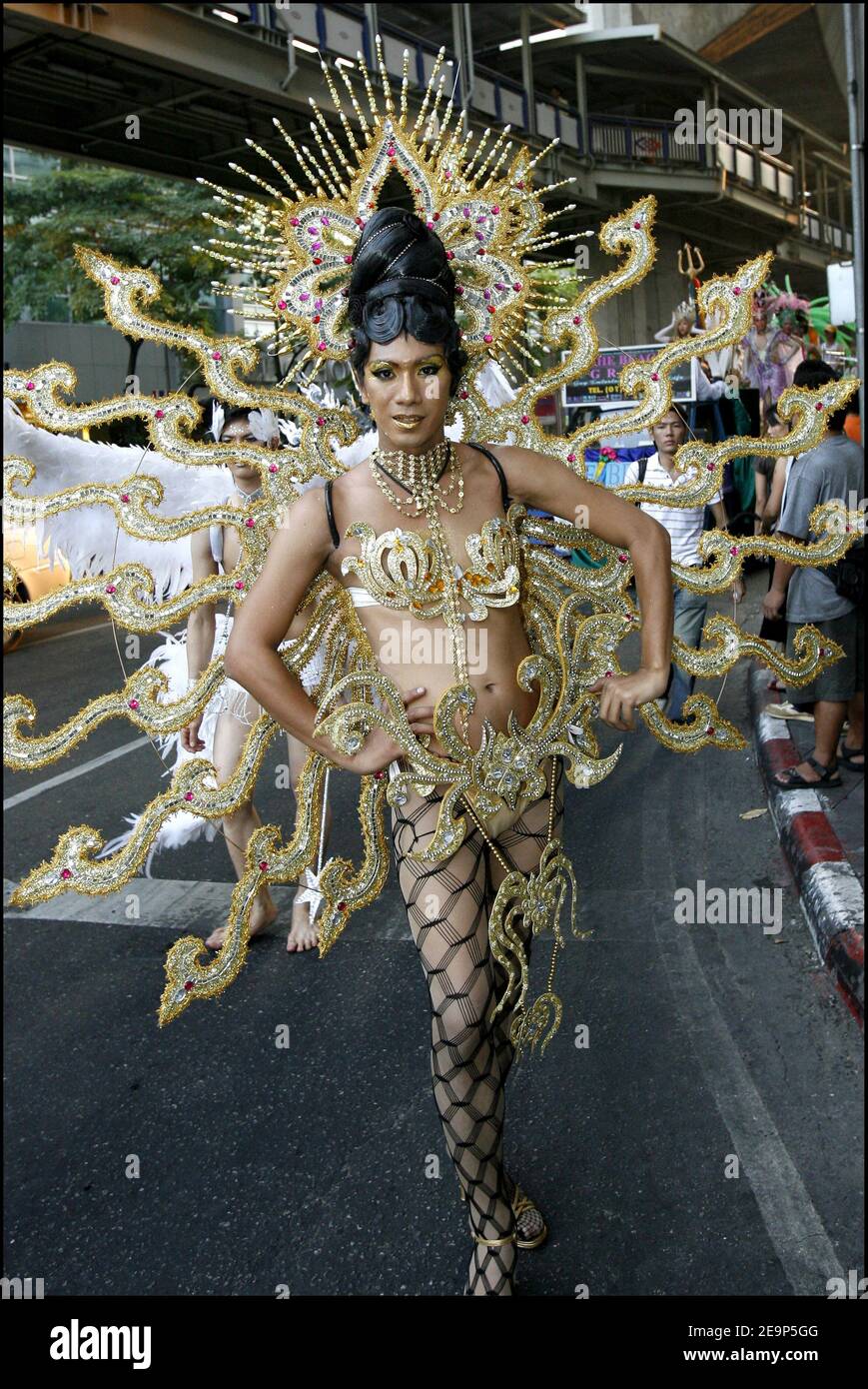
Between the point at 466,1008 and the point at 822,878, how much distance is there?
2497 millimetres

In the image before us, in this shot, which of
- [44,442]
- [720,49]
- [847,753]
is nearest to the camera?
[44,442]

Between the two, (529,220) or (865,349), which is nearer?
(529,220)

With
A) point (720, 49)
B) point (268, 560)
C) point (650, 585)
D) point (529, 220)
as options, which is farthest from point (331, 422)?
point (720, 49)

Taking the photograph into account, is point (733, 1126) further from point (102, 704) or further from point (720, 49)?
point (720, 49)

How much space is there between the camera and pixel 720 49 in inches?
818

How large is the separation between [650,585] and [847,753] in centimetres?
397

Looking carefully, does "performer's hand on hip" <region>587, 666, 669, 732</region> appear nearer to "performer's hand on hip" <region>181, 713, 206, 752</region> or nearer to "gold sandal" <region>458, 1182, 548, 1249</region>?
"gold sandal" <region>458, 1182, 548, 1249</region>

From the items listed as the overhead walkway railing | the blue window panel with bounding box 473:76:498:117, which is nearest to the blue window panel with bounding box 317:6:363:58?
the overhead walkway railing

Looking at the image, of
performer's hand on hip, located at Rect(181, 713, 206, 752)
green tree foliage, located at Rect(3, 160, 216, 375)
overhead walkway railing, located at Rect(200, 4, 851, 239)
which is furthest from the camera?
green tree foliage, located at Rect(3, 160, 216, 375)

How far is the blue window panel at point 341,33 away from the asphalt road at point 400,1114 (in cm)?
1380

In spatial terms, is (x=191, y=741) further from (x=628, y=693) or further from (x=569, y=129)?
(x=569, y=129)

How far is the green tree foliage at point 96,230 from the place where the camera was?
59.0ft

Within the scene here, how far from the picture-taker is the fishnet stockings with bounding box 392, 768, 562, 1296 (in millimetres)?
2488

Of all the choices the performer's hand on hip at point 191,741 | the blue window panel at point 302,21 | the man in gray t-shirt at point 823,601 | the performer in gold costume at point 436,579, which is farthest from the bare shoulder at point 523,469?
the blue window panel at point 302,21
